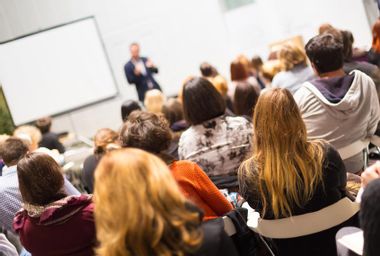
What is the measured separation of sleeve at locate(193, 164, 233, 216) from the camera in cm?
242

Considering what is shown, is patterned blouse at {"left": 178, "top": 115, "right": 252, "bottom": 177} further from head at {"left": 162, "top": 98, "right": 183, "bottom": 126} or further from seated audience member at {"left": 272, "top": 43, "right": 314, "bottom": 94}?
seated audience member at {"left": 272, "top": 43, "right": 314, "bottom": 94}

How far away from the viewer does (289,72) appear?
4777mm

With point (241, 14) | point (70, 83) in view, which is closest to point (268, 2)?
point (241, 14)

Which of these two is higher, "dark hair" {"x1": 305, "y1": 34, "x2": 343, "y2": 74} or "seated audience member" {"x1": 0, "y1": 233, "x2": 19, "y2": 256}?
"dark hair" {"x1": 305, "y1": 34, "x2": 343, "y2": 74}

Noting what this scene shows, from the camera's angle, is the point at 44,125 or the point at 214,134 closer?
the point at 214,134

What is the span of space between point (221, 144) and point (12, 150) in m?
1.54

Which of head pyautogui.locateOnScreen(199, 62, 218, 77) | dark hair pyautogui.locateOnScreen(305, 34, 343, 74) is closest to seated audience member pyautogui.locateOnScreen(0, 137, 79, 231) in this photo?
dark hair pyautogui.locateOnScreen(305, 34, 343, 74)

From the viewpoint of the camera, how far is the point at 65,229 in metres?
2.33

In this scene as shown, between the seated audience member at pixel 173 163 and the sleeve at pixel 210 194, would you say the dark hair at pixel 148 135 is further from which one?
the sleeve at pixel 210 194

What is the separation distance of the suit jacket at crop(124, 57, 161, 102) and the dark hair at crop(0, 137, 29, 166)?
13.4 feet

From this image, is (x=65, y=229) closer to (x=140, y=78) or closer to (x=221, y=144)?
(x=221, y=144)

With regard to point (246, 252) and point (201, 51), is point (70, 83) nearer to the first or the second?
point (201, 51)

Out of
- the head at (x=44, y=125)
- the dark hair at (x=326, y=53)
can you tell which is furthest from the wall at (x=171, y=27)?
the dark hair at (x=326, y=53)

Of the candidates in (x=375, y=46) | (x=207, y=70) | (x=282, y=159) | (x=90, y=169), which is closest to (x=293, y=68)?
(x=375, y=46)
